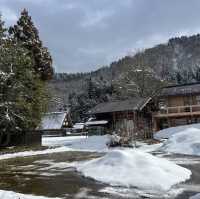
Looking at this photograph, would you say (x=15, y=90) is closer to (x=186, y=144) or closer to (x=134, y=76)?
(x=186, y=144)

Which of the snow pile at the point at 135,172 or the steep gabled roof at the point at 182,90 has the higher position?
the steep gabled roof at the point at 182,90

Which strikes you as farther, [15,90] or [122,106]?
[122,106]

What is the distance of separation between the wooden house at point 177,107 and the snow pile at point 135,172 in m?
28.0

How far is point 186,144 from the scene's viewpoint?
21688 mm

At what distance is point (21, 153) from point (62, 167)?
33.2ft

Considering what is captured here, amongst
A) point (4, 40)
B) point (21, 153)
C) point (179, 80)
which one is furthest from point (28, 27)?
point (179, 80)

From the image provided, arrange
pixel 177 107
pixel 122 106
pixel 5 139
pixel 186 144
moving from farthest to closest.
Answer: pixel 177 107 < pixel 122 106 < pixel 5 139 < pixel 186 144

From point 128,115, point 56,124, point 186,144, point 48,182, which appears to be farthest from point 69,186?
point 56,124

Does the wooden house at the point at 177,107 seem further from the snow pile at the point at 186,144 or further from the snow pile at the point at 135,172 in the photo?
the snow pile at the point at 135,172

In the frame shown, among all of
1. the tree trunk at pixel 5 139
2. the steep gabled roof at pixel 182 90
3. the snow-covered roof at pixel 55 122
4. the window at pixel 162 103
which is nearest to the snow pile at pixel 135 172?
the tree trunk at pixel 5 139

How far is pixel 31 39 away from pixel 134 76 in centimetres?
2072

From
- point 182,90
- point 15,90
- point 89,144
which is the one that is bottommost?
point 89,144

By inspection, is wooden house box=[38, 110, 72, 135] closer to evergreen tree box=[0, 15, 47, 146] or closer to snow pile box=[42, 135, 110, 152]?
snow pile box=[42, 135, 110, 152]

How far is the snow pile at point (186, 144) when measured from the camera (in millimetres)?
20292
